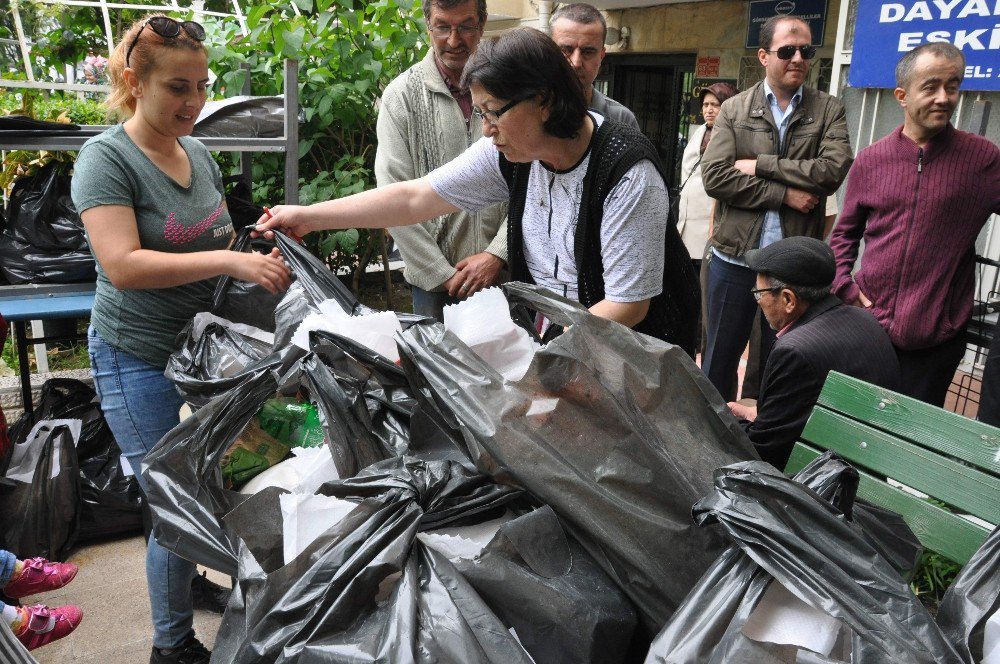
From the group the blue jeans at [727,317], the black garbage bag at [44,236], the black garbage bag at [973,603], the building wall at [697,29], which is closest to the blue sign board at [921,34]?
the building wall at [697,29]

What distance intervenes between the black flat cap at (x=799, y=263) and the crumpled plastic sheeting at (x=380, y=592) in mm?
1432

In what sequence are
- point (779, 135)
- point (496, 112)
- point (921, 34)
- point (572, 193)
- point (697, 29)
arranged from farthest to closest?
point (697, 29) < point (921, 34) < point (779, 135) < point (572, 193) < point (496, 112)

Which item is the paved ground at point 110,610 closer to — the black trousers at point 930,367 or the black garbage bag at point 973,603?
the black garbage bag at point 973,603

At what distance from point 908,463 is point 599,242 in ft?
2.82

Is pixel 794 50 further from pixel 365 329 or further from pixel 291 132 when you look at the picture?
pixel 365 329

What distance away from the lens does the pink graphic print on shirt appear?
2.14 meters

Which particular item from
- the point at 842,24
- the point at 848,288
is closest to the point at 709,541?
the point at 848,288

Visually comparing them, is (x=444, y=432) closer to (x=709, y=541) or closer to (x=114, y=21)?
(x=709, y=541)

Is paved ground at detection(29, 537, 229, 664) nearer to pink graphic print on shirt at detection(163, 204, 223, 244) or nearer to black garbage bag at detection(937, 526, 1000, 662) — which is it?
pink graphic print on shirt at detection(163, 204, 223, 244)

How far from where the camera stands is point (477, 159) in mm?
2254

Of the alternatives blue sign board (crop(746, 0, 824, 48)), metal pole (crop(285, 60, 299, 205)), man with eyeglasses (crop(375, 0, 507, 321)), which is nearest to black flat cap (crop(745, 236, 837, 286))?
man with eyeglasses (crop(375, 0, 507, 321))

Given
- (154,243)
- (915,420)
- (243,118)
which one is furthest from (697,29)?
(154,243)

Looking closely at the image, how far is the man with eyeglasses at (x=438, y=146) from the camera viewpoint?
2.93m

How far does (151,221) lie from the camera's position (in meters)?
2.11
